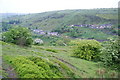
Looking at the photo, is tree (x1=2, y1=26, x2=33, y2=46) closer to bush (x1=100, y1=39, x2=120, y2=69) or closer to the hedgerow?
bush (x1=100, y1=39, x2=120, y2=69)

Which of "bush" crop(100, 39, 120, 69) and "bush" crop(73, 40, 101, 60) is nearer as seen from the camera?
"bush" crop(100, 39, 120, 69)

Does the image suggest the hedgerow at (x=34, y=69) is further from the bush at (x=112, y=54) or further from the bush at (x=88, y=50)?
the bush at (x=88, y=50)

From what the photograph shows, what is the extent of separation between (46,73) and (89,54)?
14.3m

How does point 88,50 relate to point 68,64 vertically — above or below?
below

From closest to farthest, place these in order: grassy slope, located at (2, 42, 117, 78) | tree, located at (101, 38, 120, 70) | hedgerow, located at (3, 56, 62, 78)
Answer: hedgerow, located at (3, 56, 62, 78) < grassy slope, located at (2, 42, 117, 78) < tree, located at (101, 38, 120, 70)

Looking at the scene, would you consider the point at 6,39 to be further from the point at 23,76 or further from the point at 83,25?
the point at 83,25

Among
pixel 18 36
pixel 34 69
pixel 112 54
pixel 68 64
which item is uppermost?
pixel 34 69

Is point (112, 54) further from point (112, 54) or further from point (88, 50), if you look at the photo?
point (88, 50)

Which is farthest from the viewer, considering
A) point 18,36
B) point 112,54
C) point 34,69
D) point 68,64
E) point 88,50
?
point 18,36

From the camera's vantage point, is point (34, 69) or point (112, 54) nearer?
point (34, 69)

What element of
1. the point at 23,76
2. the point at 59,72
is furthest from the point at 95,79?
the point at 23,76

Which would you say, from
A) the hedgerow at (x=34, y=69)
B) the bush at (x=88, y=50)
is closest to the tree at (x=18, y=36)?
the bush at (x=88, y=50)

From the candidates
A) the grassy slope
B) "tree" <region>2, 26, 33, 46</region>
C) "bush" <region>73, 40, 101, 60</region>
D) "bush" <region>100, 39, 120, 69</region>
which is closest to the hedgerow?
the grassy slope

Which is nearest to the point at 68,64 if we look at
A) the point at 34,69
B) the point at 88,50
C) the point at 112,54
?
the point at 112,54
